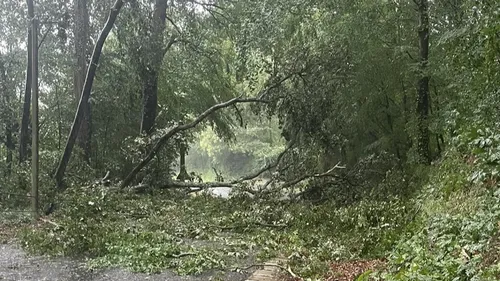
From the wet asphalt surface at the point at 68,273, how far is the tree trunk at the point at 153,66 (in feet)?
21.8

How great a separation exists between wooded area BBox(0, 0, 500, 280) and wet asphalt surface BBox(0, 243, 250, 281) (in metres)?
0.33

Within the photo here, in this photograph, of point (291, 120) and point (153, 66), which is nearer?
point (291, 120)

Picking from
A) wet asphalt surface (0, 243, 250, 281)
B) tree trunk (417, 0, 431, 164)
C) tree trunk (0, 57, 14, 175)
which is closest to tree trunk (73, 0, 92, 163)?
tree trunk (0, 57, 14, 175)

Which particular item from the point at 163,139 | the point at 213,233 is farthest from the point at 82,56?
the point at 213,233

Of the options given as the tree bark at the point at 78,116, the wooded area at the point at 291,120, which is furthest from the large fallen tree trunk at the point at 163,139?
the tree bark at the point at 78,116

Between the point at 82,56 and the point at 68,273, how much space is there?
302 inches

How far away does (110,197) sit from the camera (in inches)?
440

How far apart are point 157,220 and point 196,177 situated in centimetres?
542

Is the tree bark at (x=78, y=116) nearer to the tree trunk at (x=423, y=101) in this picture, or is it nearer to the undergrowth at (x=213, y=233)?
the undergrowth at (x=213, y=233)

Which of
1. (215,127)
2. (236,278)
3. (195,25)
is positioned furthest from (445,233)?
(215,127)

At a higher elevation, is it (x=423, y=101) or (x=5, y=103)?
(x=423, y=101)

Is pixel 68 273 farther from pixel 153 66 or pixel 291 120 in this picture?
pixel 153 66

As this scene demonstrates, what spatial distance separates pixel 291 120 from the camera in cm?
1171

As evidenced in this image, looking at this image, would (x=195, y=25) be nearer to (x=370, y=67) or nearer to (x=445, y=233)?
(x=370, y=67)
